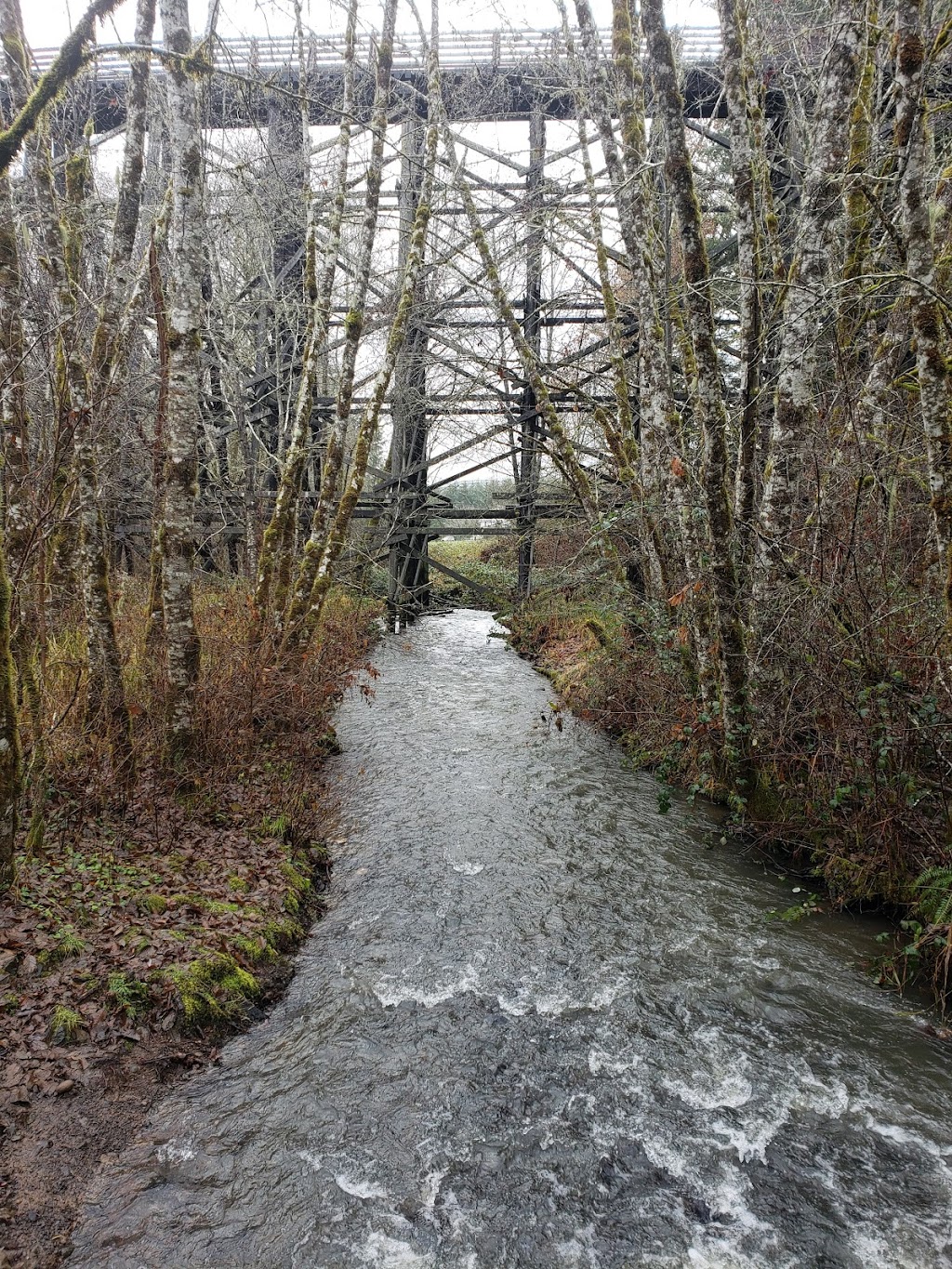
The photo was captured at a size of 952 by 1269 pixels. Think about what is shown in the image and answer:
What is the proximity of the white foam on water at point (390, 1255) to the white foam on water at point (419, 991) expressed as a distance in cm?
132

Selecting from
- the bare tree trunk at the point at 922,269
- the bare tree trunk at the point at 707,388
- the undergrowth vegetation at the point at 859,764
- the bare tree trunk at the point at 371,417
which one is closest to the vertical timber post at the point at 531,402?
→ the bare tree trunk at the point at 371,417

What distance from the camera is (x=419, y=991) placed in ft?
13.6

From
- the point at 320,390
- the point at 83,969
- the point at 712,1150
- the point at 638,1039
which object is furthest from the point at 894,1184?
the point at 320,390

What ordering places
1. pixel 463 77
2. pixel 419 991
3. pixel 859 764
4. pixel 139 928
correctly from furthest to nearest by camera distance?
pixel 463 77 → pixel 859 764 → pixel 419 991 → pixel 139 928

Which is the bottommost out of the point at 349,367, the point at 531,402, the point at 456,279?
the point at 349,367

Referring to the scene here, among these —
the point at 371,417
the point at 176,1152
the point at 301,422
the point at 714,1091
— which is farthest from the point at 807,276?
the point at 176,1152

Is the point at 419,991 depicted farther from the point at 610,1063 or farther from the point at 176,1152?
the point at 176,1152

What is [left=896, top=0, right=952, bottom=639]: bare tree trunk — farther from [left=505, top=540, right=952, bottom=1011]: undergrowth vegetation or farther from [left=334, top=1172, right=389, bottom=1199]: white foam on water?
[left=334, top=1172, right=389, bottom=1199]: white foam on water

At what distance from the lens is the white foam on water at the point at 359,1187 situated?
289 cm

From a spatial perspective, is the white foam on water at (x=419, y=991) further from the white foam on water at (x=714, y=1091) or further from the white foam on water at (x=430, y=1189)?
the white foam on water at (x=714, y=1091)

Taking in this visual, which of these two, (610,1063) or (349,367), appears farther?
(349,367)

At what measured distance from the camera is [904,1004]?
397 cm

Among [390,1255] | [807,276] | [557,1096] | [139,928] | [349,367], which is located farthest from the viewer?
[349,367]

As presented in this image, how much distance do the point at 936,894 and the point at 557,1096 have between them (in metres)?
2.33
